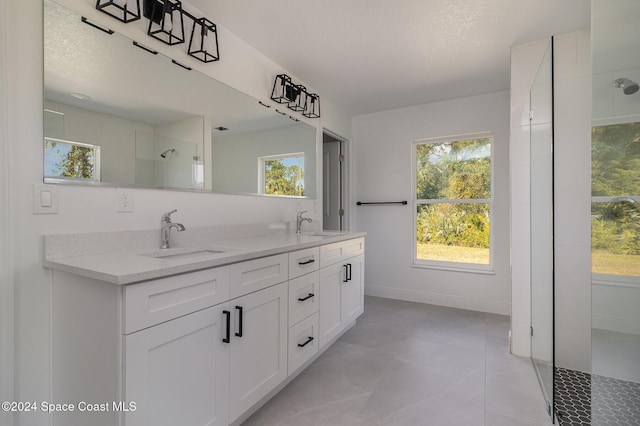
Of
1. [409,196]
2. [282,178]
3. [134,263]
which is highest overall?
[282,178]

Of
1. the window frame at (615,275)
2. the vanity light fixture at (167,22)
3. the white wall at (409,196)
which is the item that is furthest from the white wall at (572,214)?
the vanity light fixture at (167,22)

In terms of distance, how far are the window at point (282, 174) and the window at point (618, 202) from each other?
203 cm

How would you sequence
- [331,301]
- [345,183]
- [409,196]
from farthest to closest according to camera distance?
[345,183], [409,196], [331,301]

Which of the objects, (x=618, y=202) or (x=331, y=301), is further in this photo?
(x=331, y=301)

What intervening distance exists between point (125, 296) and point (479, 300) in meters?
3.42

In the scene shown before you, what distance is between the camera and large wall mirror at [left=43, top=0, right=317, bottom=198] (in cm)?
130

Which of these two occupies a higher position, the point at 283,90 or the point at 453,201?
the point at 283,90

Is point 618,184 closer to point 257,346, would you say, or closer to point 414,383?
point 414,383

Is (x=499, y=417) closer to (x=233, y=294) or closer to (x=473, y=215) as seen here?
(x=233, y=294)

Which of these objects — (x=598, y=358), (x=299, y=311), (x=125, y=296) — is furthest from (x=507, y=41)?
(x=125, y=296)

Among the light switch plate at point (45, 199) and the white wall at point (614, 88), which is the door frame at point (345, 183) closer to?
the white wall at point (614, 88)

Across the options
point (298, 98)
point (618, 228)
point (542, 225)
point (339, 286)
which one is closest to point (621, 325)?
point (618, 228)

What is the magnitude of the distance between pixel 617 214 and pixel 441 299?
252 cm

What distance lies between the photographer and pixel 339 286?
2.44m
